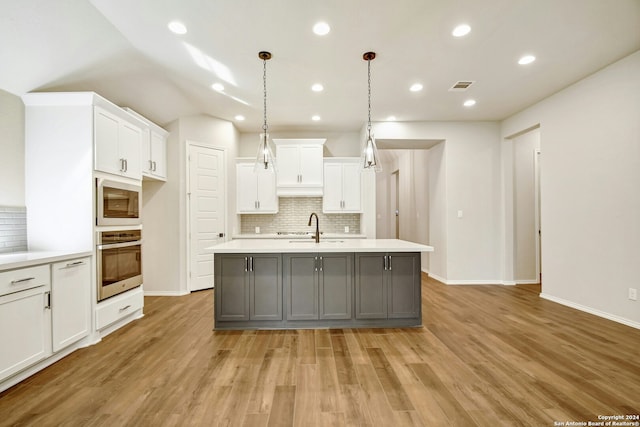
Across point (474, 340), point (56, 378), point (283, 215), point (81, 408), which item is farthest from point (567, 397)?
point (283, 215)

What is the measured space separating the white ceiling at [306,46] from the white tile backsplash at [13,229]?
1.15m

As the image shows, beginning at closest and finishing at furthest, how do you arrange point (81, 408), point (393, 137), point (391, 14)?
point (81, 408) < point (391, 14) < point (393, 137)

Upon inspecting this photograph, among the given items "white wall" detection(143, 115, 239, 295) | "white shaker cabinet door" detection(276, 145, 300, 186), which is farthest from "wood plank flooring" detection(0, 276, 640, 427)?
"white shaker cabinet door" detection(276, 145, 300, 186)

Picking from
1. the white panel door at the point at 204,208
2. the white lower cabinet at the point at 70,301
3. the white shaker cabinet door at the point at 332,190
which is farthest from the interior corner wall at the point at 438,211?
the white lower cabinet at the point at 70,301

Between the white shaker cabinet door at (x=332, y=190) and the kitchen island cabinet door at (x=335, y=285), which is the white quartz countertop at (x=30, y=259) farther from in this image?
the white shaker cabinet door at (x=332, y=190)

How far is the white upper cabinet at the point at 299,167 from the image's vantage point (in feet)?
17.1

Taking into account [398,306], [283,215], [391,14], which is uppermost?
[391,14]

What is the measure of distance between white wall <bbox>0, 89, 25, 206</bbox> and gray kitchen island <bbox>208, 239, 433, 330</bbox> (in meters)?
1.90

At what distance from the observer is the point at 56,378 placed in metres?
2.09

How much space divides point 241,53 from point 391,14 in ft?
5.21

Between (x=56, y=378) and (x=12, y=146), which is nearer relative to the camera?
(x=56, y=378)

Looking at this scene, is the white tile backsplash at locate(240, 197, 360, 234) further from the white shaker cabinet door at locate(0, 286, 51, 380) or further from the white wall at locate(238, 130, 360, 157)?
the white shaker cabinet door at locate(0, 286, 51, 380)

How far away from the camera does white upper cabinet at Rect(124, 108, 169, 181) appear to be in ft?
12.6

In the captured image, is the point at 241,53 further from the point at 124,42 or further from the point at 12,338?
the point at 12,338
